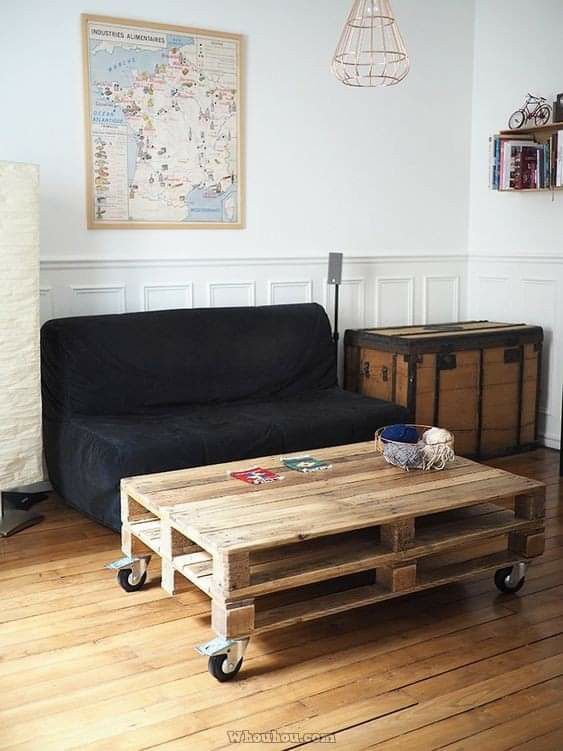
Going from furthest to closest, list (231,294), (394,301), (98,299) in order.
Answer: (394,301) → (231,294) → (98,299)

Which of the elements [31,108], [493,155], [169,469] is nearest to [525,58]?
[493,155]

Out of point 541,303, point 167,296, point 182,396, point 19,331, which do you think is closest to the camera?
point 19,331

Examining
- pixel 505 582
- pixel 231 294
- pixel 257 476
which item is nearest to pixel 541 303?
pixel 231 294

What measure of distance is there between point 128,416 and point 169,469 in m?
0.51

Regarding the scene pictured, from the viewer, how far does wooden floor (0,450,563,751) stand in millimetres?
2197

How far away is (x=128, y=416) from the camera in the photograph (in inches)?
152

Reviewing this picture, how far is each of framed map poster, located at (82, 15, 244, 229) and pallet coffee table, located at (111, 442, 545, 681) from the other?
5.41 feet

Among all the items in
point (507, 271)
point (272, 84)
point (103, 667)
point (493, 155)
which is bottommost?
point (103, 667)

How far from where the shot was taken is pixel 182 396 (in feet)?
13.3

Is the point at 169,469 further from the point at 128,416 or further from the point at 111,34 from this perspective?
the point at 111,34

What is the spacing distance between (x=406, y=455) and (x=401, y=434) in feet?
0.52

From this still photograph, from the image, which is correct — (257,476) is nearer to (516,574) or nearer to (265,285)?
(516,574)

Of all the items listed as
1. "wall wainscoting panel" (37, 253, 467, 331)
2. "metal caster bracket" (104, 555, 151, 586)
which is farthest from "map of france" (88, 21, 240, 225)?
"metal caster bracket" (104, 555, 151, 586)

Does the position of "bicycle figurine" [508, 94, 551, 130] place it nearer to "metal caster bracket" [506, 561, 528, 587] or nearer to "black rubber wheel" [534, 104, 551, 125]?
"black rubber wheel" [534, 104, 551, 125]
